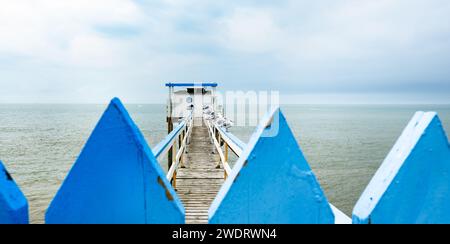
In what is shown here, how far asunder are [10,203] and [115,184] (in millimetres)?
360

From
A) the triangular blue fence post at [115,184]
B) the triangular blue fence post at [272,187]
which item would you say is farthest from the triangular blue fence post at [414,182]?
the triangular blue fence post at [115,184]

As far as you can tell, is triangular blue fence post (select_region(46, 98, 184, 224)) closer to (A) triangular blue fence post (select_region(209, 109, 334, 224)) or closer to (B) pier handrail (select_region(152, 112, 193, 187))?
(A) triangular blue fence post (select_region(209, 109, 334, 224))

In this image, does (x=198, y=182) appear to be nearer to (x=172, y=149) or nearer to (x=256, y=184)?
(x=172, y=149)

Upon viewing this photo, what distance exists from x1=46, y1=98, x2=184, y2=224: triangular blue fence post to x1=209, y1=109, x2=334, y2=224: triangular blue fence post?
233 mm

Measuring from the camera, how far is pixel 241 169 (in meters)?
1.14

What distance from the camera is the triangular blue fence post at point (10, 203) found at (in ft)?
3.33

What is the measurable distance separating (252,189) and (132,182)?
0.49 meters

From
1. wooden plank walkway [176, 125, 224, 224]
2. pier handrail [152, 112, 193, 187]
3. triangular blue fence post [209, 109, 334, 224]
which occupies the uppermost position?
triangular blue fence post [209, 109, 334, 224]

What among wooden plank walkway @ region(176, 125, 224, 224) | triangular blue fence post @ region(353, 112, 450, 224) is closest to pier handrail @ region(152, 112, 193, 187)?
wooden plank walkway @ region(176, 125, 224, 224)

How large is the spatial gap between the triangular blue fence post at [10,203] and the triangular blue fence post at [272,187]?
2.35 ft

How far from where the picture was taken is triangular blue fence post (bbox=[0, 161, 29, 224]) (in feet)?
3.33

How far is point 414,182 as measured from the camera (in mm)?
1170
